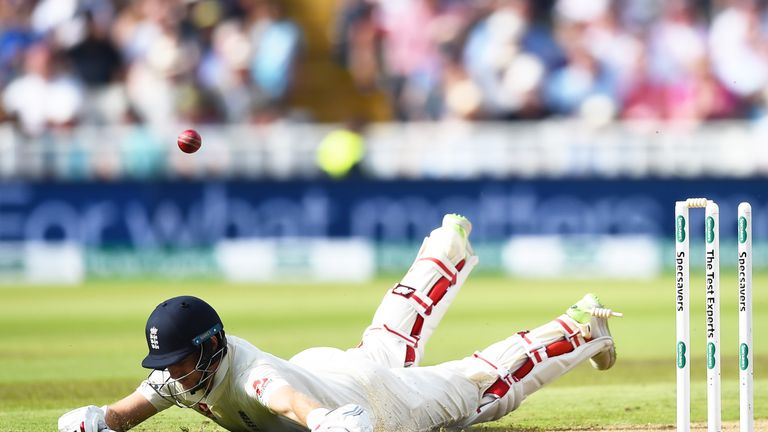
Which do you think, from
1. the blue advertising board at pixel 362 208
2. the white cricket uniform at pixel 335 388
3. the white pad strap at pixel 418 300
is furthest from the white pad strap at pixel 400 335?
the blue advertising board at pixel 362 208

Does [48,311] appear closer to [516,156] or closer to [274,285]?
[274,285]

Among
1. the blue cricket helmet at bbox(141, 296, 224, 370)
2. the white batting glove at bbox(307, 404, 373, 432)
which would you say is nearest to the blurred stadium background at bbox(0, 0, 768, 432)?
the blue cricket helmet at bbox(141, 296, 224, 370)

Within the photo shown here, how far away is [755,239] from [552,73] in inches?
124

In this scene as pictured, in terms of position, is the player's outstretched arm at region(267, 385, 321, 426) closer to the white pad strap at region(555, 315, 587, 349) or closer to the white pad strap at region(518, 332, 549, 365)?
the white pad strap at region(518, 332, 549, 365)

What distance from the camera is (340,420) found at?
396 cm

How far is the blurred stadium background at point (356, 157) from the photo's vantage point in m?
11.5

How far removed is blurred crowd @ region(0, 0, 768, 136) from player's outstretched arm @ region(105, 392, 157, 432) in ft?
32.0

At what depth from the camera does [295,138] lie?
1323cm

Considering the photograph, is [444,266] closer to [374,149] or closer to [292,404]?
[292,404]

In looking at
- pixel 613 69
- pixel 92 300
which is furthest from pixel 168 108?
pixel 613 69

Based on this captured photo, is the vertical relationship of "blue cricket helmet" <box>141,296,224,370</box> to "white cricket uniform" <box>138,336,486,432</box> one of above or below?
above

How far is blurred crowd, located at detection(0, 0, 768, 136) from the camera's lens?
14422 millimetres

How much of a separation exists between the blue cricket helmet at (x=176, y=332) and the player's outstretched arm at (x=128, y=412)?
0.46m

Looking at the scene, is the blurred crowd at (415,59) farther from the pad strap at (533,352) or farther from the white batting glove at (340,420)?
the white batting glove at (340,420)
